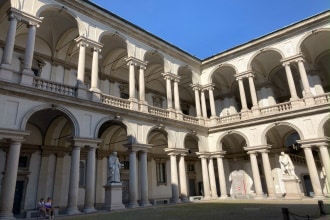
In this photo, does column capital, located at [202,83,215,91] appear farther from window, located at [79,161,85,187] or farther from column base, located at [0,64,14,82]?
column base, located at [0,64,14,82]

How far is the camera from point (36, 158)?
15828 mm

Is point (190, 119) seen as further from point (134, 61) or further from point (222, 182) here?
point (134, 61)

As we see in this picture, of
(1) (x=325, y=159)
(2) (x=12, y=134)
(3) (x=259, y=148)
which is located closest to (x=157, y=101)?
(3) (x=259, y=148)

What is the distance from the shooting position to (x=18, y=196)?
1478 centimetres

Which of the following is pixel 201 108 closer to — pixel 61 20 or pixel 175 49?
pixel 175 49

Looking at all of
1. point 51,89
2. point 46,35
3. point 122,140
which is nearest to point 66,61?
point 46,35

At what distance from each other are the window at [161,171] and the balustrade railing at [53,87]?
10907 mm

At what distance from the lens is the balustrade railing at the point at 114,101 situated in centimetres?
1512

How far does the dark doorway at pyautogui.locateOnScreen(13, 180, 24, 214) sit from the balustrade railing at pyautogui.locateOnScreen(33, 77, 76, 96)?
5.94m

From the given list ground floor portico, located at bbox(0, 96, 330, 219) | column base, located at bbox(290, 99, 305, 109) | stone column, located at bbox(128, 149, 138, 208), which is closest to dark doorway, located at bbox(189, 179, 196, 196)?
ground floor portico, located at bbox(0, 96, 330, 219)

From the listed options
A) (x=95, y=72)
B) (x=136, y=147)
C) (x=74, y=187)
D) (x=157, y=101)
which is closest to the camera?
(x=74, y=187)

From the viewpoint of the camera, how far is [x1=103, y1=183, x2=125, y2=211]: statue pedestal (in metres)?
13.2

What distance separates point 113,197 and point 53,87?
243 inches

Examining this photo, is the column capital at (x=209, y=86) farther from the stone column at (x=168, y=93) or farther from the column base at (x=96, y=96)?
the column base at (x=96, y=96)
